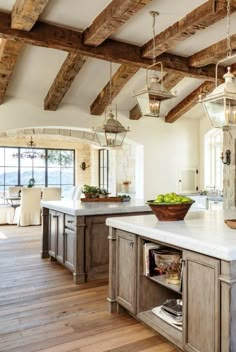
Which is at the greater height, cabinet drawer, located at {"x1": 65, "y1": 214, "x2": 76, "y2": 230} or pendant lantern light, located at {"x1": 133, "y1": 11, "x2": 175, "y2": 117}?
pendant lantern light, located at {"x1": 133, "y1": 11, "x2": 175, "y2": 117}

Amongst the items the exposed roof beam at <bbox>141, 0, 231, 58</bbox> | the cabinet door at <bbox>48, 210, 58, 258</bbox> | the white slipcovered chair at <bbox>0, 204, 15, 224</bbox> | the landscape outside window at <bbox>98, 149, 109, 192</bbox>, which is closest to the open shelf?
the cabinet door at <bbox>48, 210, 58, 258</bbox>

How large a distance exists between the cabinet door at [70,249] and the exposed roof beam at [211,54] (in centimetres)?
327

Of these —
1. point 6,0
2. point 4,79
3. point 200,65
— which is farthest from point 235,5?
point 4,79

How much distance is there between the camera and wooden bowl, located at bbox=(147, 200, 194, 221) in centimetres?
260

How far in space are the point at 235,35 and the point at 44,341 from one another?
4.18 m

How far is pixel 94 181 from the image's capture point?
1166cm

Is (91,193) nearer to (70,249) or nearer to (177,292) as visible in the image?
(70,249)

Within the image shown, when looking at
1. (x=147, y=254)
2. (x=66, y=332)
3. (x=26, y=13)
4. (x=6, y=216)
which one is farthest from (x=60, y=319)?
(x=6, y=216)

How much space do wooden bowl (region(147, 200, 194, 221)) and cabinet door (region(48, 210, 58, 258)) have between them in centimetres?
204

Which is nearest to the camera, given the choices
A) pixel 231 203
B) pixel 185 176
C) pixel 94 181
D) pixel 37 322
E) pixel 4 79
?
pixel 37 322

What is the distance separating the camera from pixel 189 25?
12.3 feet

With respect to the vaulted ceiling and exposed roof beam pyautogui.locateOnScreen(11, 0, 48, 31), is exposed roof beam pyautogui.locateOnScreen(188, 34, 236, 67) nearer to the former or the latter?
the vaulted ceiling

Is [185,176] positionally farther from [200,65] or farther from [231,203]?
[200,65]

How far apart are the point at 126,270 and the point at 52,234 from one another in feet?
6.80
